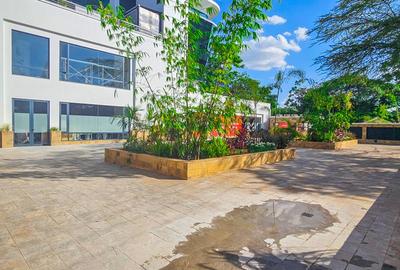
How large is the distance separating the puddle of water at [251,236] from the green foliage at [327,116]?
11.8 meters

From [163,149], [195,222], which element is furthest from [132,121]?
[195,222]

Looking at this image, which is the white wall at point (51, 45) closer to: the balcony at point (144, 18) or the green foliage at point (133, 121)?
the green foliage at point (133, 121)

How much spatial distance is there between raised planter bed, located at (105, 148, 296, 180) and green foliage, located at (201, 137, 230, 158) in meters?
0.34

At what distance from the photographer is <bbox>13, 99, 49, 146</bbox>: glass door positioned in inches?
526

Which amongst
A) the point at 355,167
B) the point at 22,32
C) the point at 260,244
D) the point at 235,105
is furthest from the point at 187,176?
the point at 22,32

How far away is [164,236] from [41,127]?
45.4ft

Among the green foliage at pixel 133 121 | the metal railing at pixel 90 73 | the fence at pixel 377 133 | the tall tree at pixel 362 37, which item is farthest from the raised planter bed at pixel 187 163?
the fence at pixel 377 133

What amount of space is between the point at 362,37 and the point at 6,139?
1615 cm

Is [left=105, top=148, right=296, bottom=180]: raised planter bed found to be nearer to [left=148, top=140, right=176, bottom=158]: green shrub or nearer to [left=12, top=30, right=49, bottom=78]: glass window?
[left=148, top=140, right=176, bottom=158]: green shrub

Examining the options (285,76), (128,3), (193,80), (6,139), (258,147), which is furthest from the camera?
(285,76)

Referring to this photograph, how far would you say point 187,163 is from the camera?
614 cm

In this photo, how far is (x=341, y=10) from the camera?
32.0 ft

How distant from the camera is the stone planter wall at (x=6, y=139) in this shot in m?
12.4

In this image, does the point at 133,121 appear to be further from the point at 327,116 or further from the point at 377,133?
the point at 377,133
